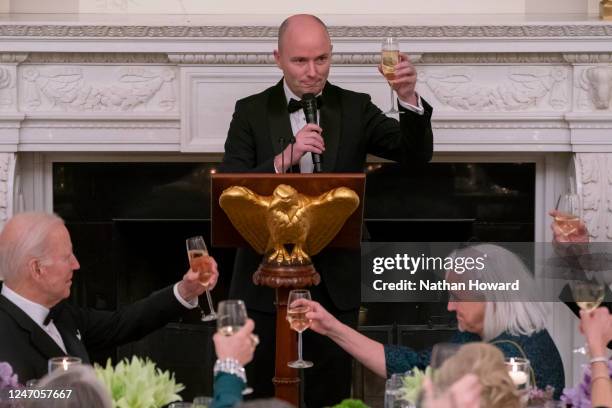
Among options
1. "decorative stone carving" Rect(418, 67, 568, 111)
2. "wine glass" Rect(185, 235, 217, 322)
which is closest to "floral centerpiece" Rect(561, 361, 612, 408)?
"wine glass" Rect(185, 235, 217, 322)

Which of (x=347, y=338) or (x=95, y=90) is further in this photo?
(x=95, y=90)

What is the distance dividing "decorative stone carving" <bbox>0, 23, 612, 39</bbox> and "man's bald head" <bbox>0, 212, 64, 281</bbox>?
5.94 ft

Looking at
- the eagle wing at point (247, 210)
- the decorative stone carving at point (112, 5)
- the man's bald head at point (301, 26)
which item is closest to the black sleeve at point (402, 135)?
the man's bald head at point (301, 26)

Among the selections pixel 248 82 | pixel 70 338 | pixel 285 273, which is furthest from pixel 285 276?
pixel 248 82

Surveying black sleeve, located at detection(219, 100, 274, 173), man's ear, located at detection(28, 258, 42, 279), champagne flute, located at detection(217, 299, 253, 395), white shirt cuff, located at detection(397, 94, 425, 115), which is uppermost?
white shirt cuff, located at detection(397, 94, 425, 115)

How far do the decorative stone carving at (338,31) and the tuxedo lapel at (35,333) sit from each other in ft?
6.49

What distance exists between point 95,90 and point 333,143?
1409 mm

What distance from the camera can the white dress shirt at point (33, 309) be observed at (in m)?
2.78

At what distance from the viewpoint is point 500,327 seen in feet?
9.04

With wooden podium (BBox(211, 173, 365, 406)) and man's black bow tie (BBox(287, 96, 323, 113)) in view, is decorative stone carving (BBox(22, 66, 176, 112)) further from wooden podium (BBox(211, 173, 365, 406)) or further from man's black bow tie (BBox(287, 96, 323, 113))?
wooden podium (BBox(211, 173, 365, 406))

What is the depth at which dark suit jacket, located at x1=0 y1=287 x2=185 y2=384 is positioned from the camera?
8.84 feet

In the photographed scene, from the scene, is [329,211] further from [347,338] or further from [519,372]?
[519,372]

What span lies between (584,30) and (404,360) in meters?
2.17

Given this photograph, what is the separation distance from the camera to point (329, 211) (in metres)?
2.82
